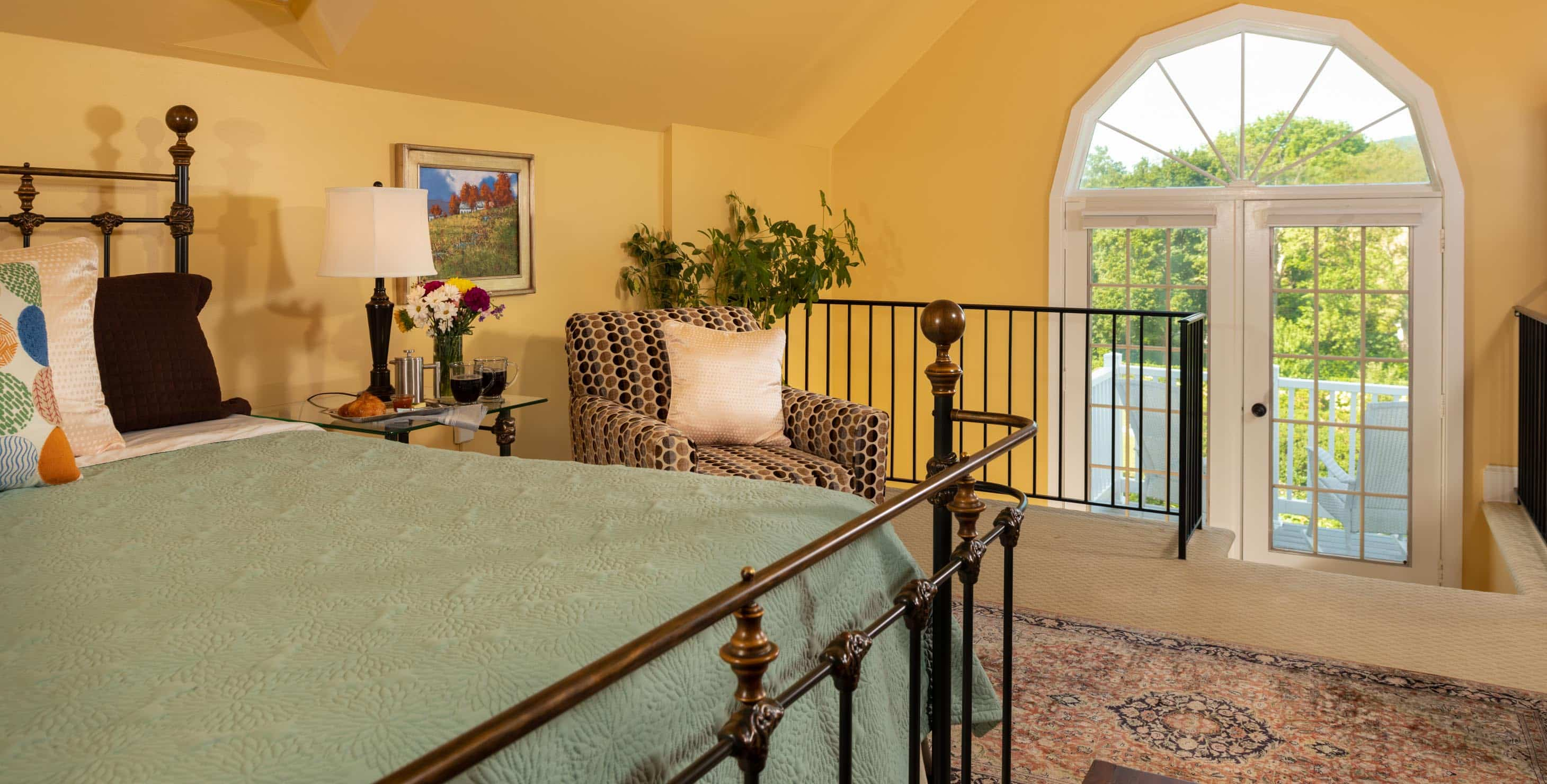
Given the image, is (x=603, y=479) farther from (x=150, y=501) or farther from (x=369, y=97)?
(x=369, y=97)

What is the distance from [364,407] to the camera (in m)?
3.01

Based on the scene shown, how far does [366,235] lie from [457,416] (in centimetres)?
58

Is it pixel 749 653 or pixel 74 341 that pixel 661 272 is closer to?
pixel 74 341

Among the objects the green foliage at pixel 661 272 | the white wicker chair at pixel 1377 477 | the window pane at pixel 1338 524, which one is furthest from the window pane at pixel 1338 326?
the green foliage at pixel 661 272

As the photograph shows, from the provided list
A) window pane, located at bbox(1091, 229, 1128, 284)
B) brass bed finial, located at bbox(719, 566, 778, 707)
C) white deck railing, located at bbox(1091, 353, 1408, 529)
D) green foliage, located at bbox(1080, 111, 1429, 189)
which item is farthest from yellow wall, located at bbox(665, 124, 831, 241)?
brass bed finial, located at bbox(719, 566, 778, 707)

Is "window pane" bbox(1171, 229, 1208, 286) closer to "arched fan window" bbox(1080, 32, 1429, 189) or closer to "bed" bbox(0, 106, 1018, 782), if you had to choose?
"arched fan window" bbox(1080, 32, 1429, 189)

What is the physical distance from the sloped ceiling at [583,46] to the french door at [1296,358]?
136 cm

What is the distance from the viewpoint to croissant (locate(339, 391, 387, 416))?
299 centimetres

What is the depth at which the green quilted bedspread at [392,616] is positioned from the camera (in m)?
0.87

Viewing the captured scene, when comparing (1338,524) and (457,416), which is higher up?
(457,416)

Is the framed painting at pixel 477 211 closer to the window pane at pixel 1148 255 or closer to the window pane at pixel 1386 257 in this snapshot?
the window pane at pixel 1148 255

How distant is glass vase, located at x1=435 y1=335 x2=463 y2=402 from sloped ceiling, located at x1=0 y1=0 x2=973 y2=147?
3.03 ft

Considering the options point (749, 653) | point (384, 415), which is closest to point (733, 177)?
point (384, 415)

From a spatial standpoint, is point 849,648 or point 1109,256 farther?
point 1109,256
